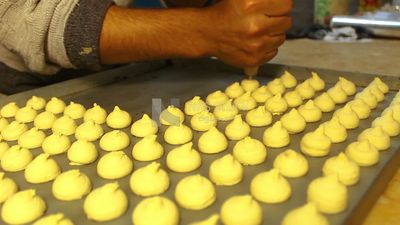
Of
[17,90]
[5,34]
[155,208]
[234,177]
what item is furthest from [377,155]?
[17,90]

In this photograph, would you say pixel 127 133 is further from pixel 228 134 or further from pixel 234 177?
pixel 234 177

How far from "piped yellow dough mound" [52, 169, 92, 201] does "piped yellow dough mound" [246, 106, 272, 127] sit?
47 cm

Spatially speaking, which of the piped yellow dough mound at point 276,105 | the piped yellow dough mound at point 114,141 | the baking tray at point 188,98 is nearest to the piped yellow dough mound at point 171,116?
the baking tray at point 188,98

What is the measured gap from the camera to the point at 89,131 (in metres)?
1.10

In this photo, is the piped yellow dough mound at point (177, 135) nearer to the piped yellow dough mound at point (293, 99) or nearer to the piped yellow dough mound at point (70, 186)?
the piped yellow dough mound at point (70, 186)

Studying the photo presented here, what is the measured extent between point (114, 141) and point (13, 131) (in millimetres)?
292

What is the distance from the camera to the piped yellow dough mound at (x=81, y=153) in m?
0.97

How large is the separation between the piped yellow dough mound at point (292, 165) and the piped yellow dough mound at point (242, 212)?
0.50ft

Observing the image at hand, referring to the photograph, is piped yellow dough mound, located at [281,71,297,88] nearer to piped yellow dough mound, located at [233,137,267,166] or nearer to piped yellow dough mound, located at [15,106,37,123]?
piped yellow dough mound, located at [233,137,267,166]

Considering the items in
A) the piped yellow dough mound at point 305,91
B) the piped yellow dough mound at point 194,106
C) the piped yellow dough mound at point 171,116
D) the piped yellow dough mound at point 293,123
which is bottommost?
the piped yellow dough mound at point 305,91

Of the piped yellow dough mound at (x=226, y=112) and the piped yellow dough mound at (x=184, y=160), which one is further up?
the piped yellow dough mound at (x=184, y=160)

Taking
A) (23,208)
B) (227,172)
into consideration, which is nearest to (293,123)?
(227,172)

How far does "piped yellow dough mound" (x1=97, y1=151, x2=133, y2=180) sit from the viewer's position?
35.5 inches

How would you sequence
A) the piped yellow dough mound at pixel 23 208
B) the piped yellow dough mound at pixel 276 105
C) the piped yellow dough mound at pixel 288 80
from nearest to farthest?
1. the piped yellow dough mound at pixel 23 208
2. the piped yellow dough mound at pixel 276 105
3. the piped yellow dough mound at pixel 288 80
